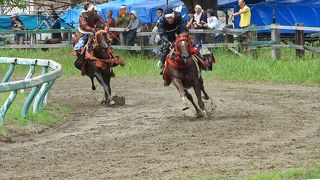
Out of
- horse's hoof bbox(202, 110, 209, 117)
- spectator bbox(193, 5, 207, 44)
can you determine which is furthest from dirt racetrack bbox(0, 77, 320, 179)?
spectator bbox(193, 5, 207, 44)

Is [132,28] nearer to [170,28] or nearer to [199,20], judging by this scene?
[199,20]

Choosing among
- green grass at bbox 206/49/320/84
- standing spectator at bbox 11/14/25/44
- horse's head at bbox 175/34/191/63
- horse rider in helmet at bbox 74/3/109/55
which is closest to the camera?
horse's head at bbox 175/34/191/63

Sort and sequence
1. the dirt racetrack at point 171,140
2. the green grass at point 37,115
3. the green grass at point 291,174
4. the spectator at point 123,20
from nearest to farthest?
the green grass at point 291,174 → the dirt racetrack at point 171,140 → the green grass at point 37,115 → the spectator at point 123,20

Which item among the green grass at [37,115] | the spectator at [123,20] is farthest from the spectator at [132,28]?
the green grass at [37,115]

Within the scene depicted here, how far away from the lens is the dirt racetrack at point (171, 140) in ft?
34.4

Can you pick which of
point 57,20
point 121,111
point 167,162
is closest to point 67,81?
point 121,111

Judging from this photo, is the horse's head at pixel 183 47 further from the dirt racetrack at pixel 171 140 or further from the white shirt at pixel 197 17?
the white shirt at pixel 197 17

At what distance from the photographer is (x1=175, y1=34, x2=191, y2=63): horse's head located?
16469 millimetres

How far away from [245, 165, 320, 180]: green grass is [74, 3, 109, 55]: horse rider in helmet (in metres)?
11.0

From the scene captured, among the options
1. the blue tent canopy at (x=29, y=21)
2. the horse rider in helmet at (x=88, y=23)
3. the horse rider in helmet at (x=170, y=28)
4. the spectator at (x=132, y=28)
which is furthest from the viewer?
the blue tent canopy at (x=29, y=21)

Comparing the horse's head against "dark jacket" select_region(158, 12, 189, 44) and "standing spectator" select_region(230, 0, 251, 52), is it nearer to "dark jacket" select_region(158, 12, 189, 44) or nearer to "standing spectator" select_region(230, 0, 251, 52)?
"dark jacket" select_region(158, 12, 189, 44)

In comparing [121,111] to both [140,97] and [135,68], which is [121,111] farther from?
[135,68]

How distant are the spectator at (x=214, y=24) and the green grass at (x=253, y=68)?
2.61 ft

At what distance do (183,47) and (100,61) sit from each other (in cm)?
403
